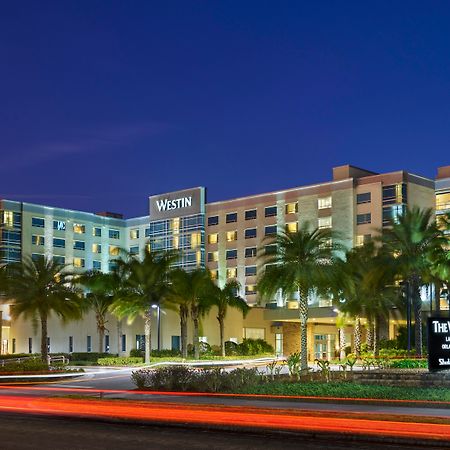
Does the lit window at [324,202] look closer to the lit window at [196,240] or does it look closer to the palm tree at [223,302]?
the lit window at [196,240]

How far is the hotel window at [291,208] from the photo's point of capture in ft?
338

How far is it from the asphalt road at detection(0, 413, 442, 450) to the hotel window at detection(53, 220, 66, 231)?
104 meters

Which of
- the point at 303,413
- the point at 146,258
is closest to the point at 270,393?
the point at 303,413

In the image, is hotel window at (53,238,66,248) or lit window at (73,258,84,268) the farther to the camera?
lit window at (73,258,84,268)

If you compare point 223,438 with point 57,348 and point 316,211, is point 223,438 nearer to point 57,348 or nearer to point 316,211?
point 57,348

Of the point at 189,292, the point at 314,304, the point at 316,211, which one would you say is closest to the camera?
the point at 189,292

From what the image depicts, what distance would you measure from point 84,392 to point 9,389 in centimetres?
567

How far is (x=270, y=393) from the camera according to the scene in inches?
1116

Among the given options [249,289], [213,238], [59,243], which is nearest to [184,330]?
[249,289]

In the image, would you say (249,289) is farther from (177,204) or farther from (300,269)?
(300,269)

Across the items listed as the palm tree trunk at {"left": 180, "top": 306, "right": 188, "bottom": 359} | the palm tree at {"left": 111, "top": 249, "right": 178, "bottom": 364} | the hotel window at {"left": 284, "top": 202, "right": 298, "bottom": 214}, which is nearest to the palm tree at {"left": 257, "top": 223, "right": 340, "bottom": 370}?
the palm tree at {"left": 111, "top": 249, "right": 178, "bottom": 364}

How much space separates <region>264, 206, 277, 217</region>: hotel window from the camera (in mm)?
105688

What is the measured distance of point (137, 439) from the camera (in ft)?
58.0

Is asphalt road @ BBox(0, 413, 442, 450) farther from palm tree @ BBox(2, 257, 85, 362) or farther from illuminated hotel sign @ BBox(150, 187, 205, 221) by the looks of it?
illuminated hotel sign @ BBox(150, 187, 205, 221)
